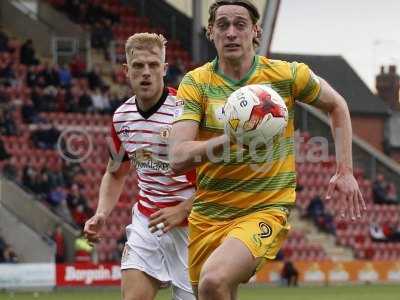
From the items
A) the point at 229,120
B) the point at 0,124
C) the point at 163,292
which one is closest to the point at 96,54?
the point at 0,124

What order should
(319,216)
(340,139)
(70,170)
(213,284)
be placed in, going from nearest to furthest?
(213,284) → (340,139) → (70,170) → (319,216)

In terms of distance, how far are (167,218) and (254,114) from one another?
181cm

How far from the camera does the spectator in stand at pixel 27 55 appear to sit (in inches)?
1078

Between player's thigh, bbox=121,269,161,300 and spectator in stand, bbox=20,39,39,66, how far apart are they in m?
19.8

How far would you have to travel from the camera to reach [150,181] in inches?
329

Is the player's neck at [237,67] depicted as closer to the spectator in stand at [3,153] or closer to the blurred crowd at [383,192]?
the spectator in stand at [3,153]

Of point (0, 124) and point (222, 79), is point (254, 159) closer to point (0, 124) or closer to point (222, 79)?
point (222, 79)

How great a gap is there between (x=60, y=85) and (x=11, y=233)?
464 centimetres

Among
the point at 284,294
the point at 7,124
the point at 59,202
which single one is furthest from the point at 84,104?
the point at 284,294

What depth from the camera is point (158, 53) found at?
27.4ft

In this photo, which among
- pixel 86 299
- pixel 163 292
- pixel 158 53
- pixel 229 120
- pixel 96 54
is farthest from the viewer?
pixel 96 54

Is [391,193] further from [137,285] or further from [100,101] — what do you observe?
[137,285]

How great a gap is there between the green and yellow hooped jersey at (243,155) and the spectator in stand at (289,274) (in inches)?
746

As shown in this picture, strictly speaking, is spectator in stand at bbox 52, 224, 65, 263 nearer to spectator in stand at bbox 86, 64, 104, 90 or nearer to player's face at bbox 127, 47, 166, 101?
spectator in stand at bbox 86, 64, 104, 90
